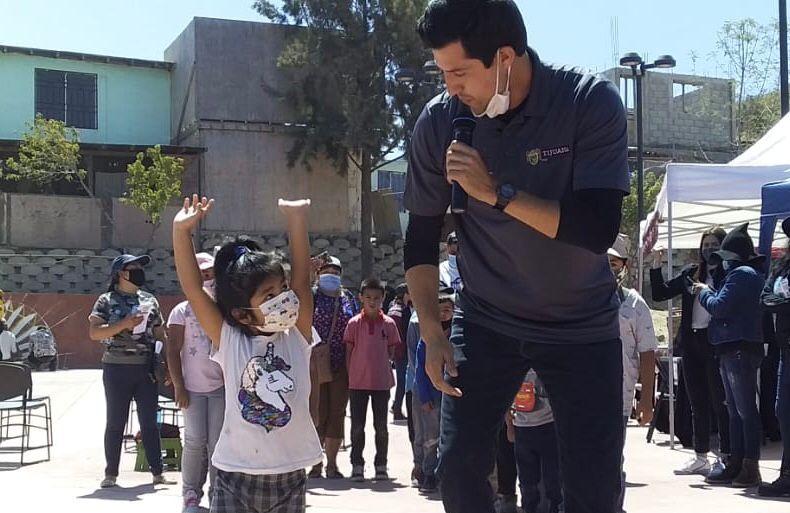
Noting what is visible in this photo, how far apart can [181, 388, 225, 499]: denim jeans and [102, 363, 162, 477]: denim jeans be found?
1764mm

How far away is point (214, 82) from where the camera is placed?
31.3 m

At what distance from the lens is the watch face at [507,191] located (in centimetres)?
272

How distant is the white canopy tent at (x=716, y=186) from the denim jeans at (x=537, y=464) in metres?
3.11

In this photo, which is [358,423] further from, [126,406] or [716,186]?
[716,186]

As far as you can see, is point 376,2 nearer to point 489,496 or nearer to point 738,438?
point 738,438

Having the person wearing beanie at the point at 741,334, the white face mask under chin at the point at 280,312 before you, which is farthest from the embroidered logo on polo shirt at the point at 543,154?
the person wearing beanie at the point at 741,334

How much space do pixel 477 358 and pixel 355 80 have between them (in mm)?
27528

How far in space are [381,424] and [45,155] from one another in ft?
71.8

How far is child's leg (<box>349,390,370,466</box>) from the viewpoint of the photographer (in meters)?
8.78

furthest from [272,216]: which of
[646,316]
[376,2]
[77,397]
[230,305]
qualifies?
[230,305]

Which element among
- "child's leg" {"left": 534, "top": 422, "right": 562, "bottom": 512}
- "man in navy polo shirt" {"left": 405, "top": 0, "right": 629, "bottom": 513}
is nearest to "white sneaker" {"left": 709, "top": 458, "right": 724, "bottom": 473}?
"child's leg" {"left": 534, "top": 422, "right": 562, "bottom": 512}

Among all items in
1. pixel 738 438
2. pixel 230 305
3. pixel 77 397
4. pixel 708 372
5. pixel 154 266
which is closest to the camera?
pixel 230 305

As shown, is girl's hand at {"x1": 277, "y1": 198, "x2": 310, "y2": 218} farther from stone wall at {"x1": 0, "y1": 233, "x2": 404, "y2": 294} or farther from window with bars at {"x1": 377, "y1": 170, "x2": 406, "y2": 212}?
window with bars at {"x1": 377, "y1": 170, "x2": 406, "y2": 212}

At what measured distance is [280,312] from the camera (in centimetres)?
414
